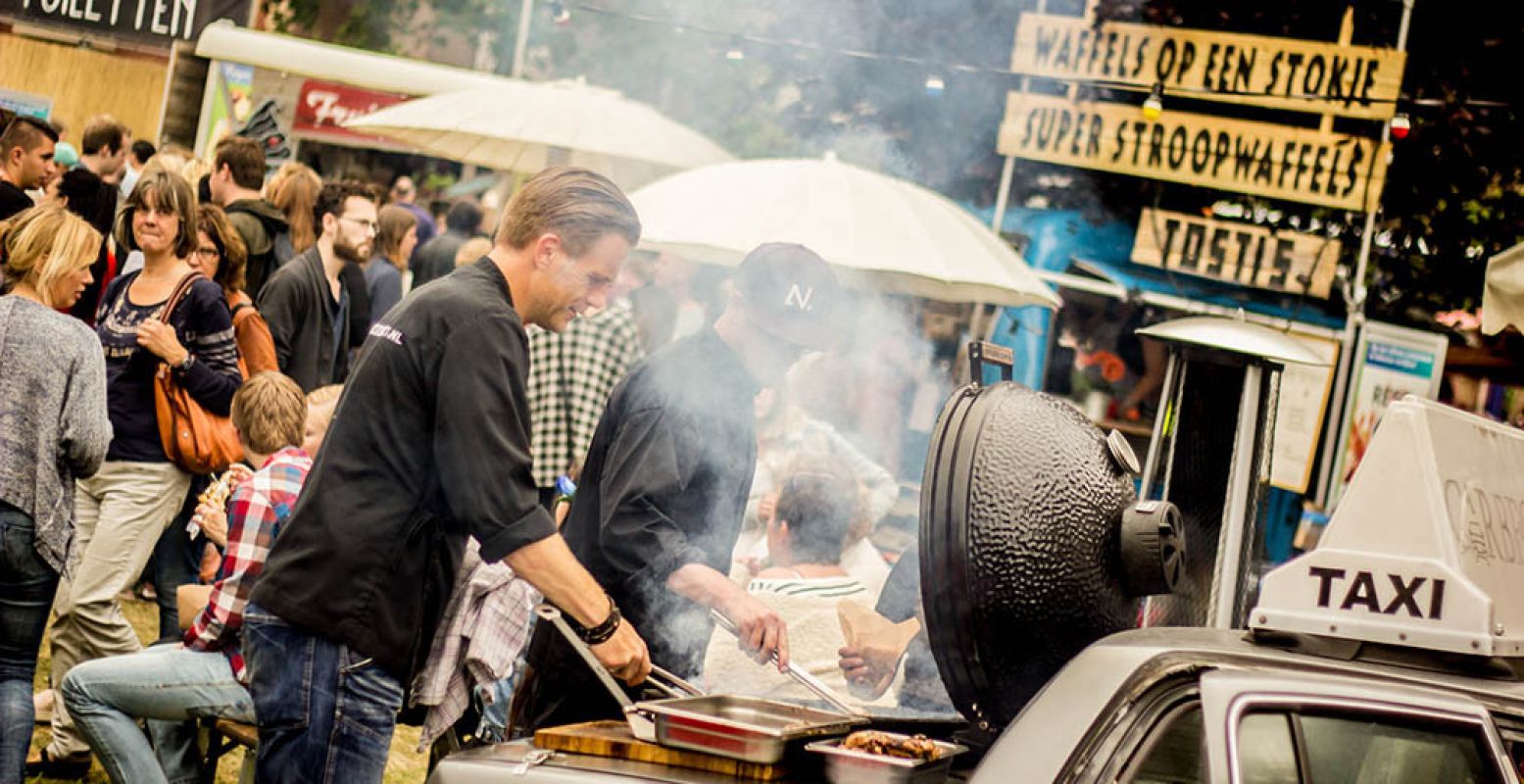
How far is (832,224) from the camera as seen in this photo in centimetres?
731

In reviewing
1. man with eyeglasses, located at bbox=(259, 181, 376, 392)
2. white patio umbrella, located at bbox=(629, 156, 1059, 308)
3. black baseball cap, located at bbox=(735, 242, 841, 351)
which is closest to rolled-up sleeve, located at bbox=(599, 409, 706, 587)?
black baseball cap, located at bbox=(735, 242, 841, 351)

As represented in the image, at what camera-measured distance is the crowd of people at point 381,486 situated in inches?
131

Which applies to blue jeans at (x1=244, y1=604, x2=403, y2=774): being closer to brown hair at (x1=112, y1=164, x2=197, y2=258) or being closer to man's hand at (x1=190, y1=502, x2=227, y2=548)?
man's hand at (x1=190, y1=502, x2=227, y2=548)

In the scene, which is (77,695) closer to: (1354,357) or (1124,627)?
(1124,627)

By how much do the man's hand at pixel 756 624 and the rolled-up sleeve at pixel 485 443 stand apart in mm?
523

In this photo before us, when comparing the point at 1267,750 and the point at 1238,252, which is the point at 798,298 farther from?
the point at 1238,252

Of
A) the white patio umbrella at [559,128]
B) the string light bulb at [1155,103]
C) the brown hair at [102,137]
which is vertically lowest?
the brown hair at [102,137]

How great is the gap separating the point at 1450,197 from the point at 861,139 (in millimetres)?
3987

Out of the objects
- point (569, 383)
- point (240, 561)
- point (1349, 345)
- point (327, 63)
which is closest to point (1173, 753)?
point (240, 561)

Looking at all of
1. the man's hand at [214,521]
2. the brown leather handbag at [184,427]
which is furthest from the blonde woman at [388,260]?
the man's hand at [214,521]

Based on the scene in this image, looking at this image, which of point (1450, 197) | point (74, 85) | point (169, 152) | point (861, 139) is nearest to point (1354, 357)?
point (1450, 197)

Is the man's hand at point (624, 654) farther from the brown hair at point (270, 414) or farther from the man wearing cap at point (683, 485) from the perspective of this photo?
the brown hair at point (270, 414)

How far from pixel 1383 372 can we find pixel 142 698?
8.06m

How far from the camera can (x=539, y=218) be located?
3.50 metres
